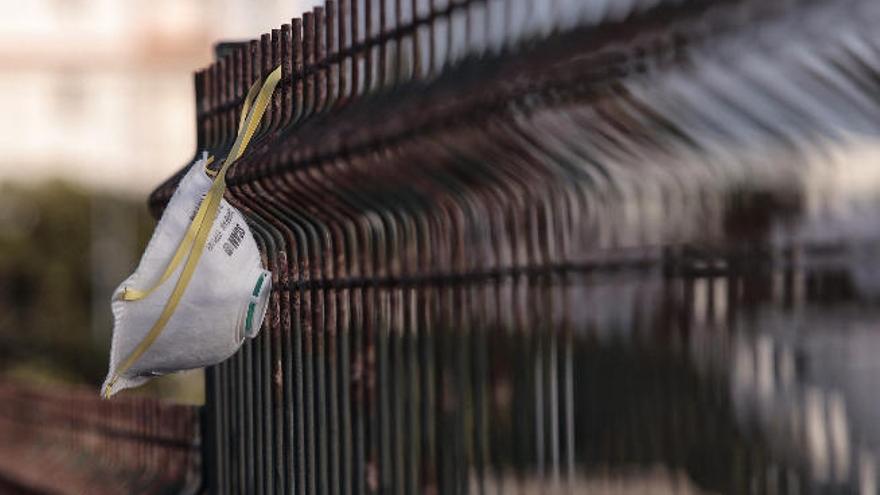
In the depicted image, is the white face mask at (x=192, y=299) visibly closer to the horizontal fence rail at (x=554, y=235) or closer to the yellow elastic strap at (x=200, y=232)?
the yellow elastic strap at (x=200, y=232)

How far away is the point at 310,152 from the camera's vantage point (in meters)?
5.50

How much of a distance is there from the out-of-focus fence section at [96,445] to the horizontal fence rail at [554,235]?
2379 millimetres

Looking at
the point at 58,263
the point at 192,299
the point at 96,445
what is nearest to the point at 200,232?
the point at 192,299

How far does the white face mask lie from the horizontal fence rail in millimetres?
134

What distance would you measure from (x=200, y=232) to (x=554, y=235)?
6.21ft

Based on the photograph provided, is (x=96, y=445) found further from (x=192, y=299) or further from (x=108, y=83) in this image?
(x=108, y=83)

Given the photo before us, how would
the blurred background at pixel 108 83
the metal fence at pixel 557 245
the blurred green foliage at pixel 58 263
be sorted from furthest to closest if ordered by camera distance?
1. the blurred background at pixel 108 83
2. the blurred green foliage at pixel 58 263
3. the metal fence at pixel 557 245

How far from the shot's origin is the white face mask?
5.84 m

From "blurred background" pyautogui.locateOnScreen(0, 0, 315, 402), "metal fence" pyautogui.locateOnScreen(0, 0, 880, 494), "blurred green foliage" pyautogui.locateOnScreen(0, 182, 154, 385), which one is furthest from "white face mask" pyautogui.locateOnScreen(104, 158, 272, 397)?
"blurred background" pyautogui.locateOnScreen(0, 0, 315, 402)

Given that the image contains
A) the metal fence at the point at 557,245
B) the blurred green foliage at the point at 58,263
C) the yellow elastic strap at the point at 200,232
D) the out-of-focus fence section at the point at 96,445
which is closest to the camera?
the metal fence at the point at 557,245

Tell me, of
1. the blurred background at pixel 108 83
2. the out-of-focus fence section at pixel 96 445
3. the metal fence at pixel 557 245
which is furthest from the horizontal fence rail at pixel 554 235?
the blurred background at pixel 108 83

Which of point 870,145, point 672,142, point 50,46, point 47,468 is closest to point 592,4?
point 672,142

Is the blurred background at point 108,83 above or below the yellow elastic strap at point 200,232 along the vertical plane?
above

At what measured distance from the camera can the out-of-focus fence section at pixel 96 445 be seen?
8.50 metres
